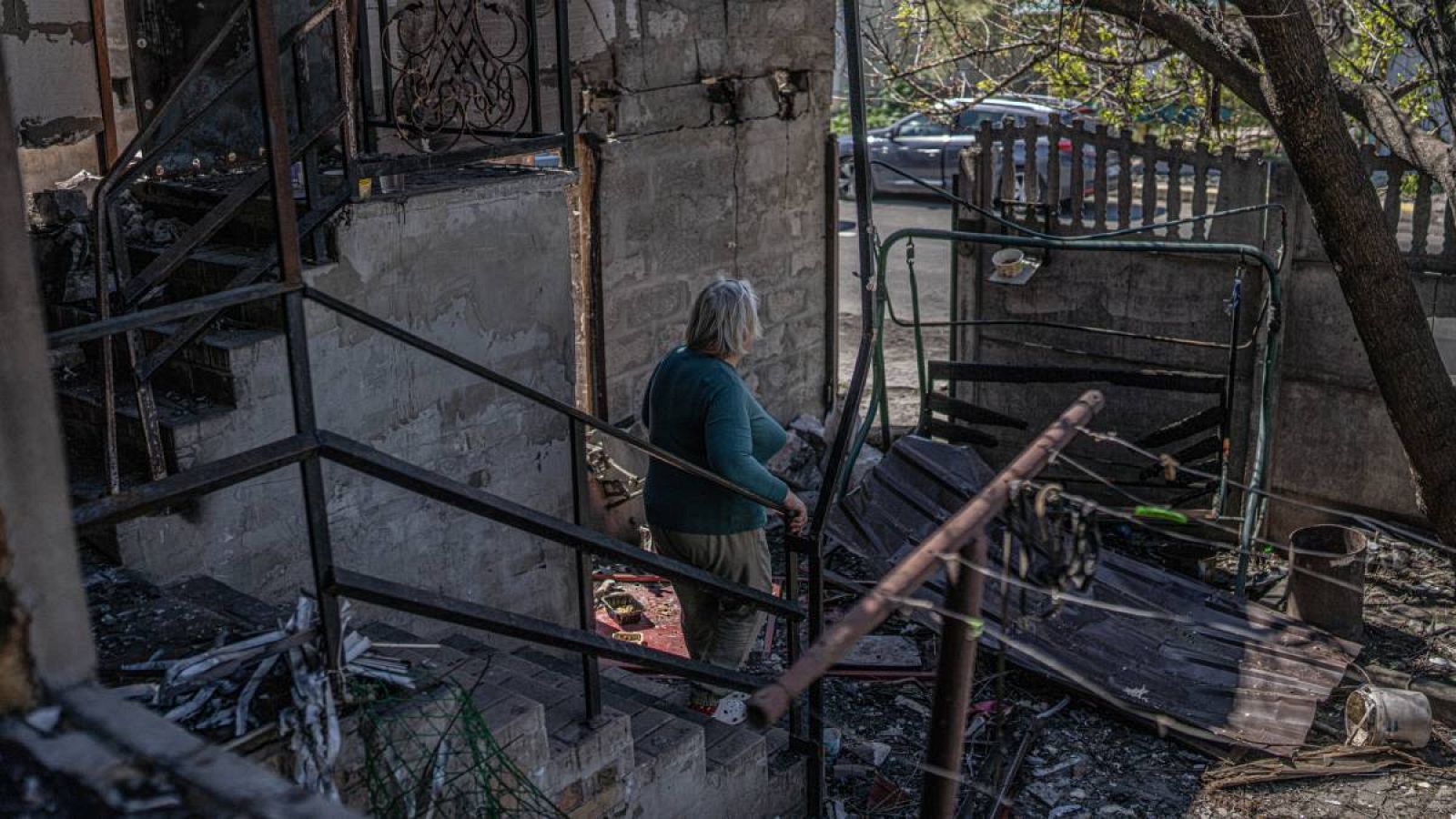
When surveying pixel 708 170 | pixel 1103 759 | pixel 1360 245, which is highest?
pixel 708 170

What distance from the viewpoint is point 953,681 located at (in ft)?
9.85

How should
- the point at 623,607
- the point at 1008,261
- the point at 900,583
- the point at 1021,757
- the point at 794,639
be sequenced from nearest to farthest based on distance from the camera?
the point at 900,583, the point at 794,639, the point at 1021,757, the point at 623,607, the point at 1008,261

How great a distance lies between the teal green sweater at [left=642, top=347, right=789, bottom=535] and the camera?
4.80 metres

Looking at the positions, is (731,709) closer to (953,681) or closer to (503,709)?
(503,709)

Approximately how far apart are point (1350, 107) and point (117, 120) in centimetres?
573

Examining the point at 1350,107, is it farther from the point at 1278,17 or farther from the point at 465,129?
the point at 465,129

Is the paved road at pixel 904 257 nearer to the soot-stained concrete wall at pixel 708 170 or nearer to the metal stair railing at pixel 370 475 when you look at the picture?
the soot-stained concrete wall at pixel 708 170

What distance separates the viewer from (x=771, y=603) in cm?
454

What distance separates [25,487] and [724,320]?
2839 millimetres

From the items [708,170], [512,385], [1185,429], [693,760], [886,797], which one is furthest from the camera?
[708,170]

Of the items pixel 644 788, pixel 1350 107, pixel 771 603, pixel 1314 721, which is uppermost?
pixel 1350 107

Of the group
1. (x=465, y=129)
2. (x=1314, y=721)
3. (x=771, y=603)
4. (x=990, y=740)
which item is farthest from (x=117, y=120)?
(x=1314, y=721)

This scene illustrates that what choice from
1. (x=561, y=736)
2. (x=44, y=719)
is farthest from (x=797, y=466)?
(x=44, y=719)

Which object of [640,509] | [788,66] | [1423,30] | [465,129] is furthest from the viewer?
[788,66]
